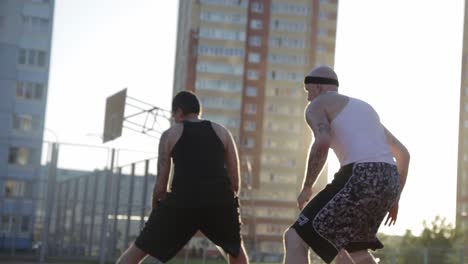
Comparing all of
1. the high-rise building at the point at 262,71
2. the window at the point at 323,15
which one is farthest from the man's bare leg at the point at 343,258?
the window at the point at 323,15

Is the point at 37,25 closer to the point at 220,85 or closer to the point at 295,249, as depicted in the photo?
the point at 295,249

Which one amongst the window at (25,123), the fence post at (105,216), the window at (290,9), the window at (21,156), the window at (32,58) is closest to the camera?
the window at (21,156)

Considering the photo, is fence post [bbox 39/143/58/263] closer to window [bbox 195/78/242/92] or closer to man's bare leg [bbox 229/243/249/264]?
man's bare leg [bbox 229/243/249/264]

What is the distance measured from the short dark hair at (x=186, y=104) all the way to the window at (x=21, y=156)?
46.4 feet

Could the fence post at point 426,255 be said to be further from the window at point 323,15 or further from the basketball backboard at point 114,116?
the window at point 323,15

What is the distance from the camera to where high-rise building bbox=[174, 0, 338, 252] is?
107 metres

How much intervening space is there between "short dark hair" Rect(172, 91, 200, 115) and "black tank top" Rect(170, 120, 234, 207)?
0.31 feet

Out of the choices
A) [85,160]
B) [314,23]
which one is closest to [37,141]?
[85,160]

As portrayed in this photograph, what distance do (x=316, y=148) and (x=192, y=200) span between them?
1.70 meters

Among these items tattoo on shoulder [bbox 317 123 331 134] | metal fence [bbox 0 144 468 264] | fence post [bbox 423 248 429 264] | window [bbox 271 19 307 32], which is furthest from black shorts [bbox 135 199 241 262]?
window [bbox 271 19 307 32]

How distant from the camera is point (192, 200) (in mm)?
7117

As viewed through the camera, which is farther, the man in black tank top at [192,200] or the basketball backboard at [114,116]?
the basketball backboard at [114,116]

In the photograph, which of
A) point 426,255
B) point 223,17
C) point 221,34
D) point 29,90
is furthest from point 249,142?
point 426,255

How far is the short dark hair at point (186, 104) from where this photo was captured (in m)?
7.22
